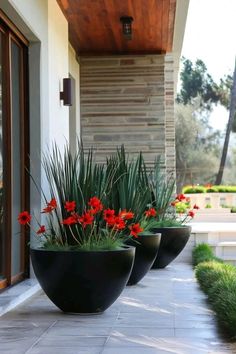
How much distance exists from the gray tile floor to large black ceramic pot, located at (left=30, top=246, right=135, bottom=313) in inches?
4.5

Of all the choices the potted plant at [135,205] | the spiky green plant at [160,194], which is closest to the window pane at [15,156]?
the potted plant at [135,205]

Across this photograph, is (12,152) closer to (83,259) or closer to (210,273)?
(83,259)

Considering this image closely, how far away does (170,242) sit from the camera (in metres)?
7.21

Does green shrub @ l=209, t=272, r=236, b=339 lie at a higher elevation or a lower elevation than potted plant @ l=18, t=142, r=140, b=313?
lower

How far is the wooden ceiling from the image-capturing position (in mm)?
7148

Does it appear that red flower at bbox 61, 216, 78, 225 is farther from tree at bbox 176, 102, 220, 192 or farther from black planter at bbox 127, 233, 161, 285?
tree at bbox 176, 102, 220, 192

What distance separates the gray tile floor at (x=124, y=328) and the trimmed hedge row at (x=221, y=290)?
80 mm

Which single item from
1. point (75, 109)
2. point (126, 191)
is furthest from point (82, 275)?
point (75, 109)

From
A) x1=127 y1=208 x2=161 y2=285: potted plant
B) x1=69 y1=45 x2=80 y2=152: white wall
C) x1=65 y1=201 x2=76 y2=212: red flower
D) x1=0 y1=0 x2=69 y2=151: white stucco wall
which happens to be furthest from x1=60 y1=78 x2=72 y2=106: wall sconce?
x1=65 y1=201 x2=76 y2=212: red flower

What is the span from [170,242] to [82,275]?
2.93m

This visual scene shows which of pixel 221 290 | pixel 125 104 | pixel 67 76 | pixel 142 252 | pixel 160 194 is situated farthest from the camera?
pixel 125 104

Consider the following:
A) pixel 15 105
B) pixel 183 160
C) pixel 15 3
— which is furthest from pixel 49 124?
pixel 183 160

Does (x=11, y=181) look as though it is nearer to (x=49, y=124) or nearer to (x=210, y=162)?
(x=49, y=124)

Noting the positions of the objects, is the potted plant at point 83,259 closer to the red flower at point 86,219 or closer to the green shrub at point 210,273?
the red flower at point 86,219
